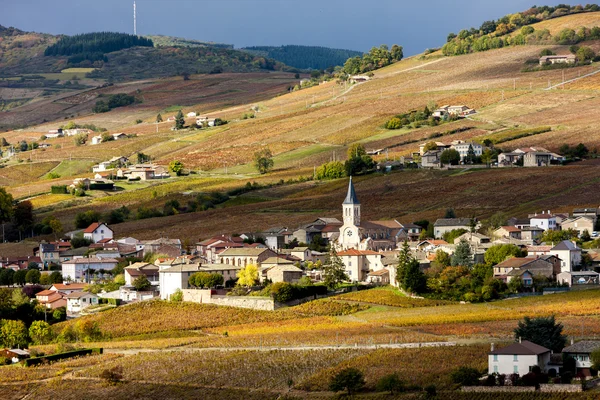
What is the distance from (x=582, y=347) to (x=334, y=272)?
27058mm

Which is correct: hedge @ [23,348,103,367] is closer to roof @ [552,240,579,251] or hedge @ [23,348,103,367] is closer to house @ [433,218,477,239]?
roof @ [552,240,579,251]

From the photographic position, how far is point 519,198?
106625mm

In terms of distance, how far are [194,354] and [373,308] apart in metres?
13.1

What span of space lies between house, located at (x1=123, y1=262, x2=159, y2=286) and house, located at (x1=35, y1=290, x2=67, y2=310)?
4.33 m

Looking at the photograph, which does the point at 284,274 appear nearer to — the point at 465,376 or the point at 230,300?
the point at 230,300

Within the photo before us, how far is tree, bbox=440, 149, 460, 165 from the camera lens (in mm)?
127037

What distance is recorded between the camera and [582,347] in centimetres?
5456

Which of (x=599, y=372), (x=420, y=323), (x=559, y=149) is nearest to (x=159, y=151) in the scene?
(x=559, y=149)

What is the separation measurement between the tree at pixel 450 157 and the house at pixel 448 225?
106 ft

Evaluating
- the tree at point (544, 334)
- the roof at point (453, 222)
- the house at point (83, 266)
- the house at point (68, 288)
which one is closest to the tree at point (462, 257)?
the roof at point (453, 222)

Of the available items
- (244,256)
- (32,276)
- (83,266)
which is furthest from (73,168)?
(244,256)

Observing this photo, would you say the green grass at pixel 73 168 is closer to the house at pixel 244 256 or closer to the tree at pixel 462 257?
the house at pixel 244 256

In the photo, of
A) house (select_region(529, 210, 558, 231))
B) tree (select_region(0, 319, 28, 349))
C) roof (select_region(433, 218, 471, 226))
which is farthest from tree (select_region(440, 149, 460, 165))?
tree (select_region(0, 319, 28, 349))

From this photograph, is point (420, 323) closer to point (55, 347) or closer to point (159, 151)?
point (55, 347)
